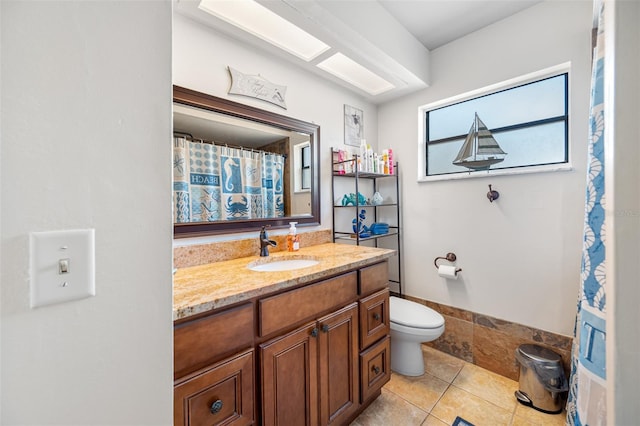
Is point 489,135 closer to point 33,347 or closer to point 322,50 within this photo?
point 322,50

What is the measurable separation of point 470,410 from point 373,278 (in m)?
1.00

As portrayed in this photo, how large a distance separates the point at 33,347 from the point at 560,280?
2.36 metres

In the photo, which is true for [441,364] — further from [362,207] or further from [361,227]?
[362,207]

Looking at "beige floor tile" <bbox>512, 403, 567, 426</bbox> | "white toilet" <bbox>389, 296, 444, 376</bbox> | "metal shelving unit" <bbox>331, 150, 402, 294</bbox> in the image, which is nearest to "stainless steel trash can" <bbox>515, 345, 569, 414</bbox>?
"beige floor tile" <bbox>512, 403, 567, 426</bbox>

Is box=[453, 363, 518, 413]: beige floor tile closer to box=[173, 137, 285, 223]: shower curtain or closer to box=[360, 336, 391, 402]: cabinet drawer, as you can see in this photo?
box=[360, 336, 391, 402]: cabinet drawer

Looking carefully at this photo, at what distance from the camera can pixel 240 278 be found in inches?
43.3

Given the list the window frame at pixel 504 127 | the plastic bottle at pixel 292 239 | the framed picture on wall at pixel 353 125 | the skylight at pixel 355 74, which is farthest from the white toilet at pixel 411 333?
the skylight at pixel 355 74

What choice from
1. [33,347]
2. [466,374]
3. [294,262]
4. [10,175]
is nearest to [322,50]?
[294,262]

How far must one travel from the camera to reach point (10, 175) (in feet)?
1.17

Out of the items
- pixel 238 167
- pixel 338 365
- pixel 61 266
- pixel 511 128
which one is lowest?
pixel 338 365

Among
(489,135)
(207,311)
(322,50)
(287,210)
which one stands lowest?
(207,311)

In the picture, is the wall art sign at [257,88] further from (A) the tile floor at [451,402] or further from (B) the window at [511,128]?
(A) the tile floor at [451,402]

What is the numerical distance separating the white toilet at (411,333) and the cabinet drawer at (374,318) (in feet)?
0.73

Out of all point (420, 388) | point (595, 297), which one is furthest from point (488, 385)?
point (595, 297)
